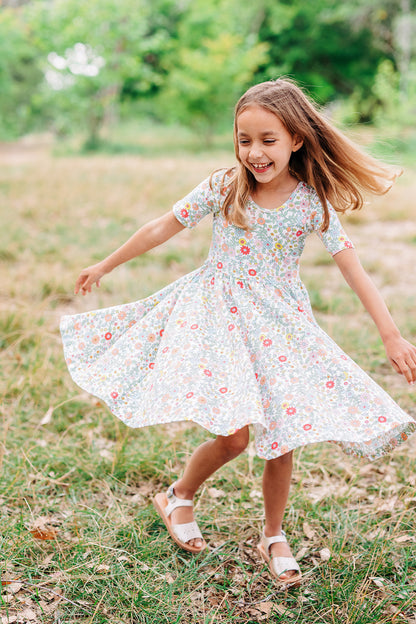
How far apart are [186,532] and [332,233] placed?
3.87 ft

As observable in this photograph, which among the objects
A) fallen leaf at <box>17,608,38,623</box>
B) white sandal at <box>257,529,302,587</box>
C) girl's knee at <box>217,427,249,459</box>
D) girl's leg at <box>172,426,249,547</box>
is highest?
girl's knee at <box>217,427,249,459</box>

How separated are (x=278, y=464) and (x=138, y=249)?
889mm

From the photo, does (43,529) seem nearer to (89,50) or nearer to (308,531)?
(308,531)

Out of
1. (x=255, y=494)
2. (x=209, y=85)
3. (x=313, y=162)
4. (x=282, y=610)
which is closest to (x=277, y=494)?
(x=282, y=610)

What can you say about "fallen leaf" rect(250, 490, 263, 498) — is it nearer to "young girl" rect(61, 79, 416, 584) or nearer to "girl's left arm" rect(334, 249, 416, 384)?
"young girl" rect(61, 79, 416, 584)

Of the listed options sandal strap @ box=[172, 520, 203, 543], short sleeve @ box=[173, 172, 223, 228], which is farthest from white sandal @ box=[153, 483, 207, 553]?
short sleeve @ box=[173, 172, 223, 228]

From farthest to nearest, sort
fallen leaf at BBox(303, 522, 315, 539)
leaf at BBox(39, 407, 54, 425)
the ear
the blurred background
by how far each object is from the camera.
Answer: the blurred background
leaf at BBox(39, 407, 54, 425)
fallen leaf at BBox(303, 522, 315, 539)
the ear

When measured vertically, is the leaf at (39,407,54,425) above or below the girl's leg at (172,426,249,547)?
below

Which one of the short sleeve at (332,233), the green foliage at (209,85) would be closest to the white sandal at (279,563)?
the short sleeve at (332,233)

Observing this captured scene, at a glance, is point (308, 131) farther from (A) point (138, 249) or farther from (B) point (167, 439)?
(B) point (167, 439)

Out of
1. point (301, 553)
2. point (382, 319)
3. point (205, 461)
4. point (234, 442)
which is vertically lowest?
point (301, 553)

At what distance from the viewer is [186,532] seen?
7.13 feet

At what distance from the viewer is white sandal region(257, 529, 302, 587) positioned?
2035 mm

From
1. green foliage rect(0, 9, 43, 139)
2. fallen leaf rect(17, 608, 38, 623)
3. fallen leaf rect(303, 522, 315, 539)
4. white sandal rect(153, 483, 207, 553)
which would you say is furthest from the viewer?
green foliage rect(0, 9, 43, 139)
